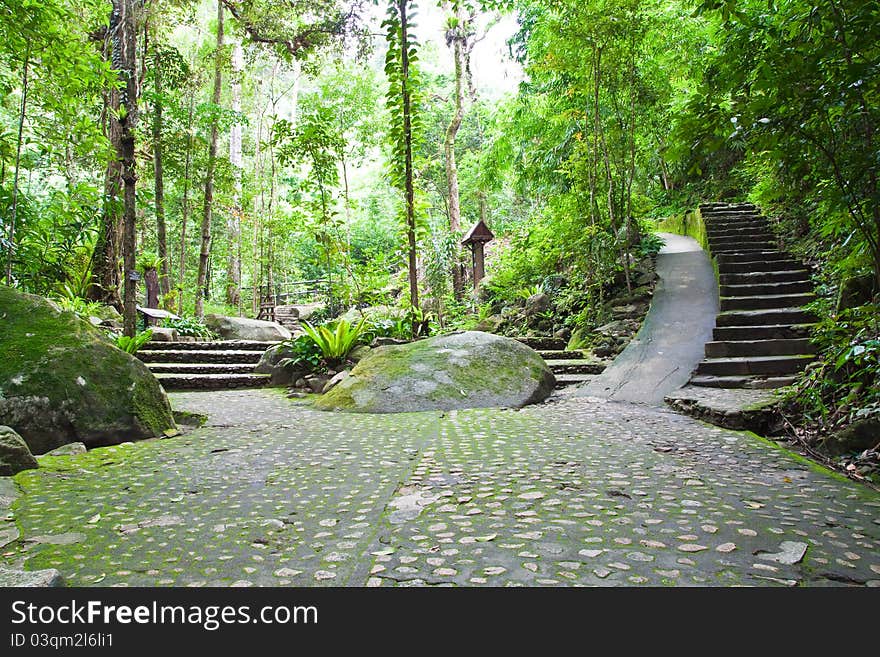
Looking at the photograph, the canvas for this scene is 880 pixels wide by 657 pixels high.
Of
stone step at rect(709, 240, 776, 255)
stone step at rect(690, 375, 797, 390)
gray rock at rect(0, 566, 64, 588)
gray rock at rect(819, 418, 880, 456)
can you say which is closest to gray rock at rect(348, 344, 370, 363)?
stone step at rect(690, 375, 797, 390)

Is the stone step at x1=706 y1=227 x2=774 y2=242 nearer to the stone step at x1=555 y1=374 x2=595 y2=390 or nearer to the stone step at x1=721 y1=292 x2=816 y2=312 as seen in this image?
the stone step at x1=721 y1=292 x2=816 y2=312

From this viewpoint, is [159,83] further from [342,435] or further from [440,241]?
[342,435]

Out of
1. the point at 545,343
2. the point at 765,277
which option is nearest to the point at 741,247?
the point at 765,277

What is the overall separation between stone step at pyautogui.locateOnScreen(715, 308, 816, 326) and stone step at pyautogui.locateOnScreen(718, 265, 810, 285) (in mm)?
911

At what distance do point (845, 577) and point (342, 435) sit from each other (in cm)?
300

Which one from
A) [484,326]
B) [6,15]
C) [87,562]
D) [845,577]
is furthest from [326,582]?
[484,326]

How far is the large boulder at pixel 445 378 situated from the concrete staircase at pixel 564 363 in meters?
0.50

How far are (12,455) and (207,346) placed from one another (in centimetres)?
667

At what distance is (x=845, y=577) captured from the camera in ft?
4.77

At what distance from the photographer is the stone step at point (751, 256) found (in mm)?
7347

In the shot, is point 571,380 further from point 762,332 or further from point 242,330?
point 242,330

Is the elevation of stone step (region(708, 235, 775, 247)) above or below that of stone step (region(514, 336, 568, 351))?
above

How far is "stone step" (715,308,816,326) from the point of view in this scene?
18.9 feet
